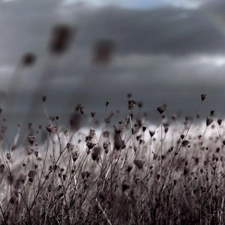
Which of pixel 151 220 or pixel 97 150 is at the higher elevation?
pixel 97 150

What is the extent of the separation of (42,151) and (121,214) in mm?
4169

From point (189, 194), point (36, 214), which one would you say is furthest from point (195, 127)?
point (36, 214)

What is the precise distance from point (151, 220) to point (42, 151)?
4.07m

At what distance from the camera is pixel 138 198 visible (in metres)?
4.87

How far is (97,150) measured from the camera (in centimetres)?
309

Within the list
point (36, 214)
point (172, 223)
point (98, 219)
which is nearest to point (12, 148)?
point (36, 214)

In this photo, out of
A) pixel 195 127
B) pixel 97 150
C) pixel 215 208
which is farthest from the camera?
pixel 195 127

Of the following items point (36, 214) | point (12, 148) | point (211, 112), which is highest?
point (211, 112)

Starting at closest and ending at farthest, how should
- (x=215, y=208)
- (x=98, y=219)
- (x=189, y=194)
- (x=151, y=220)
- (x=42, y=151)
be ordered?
(x=98, y=219)
(x=151, y=220)
(x=215, y=208)
(x=189, y=194)
(x=42, y=151)

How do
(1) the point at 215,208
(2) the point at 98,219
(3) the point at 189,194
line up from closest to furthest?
(2) the point at 98,219 < (1) the point at 215,208 < (3) the point at 189,194

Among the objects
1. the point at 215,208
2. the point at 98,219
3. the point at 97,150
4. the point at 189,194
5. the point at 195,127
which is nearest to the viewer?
the point at 97,150

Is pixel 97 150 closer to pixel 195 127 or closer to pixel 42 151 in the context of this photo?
pixel 42 151

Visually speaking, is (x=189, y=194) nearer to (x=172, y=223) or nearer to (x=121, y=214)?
(x=172, y=223)

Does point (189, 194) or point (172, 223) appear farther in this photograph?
point (189, 194)
